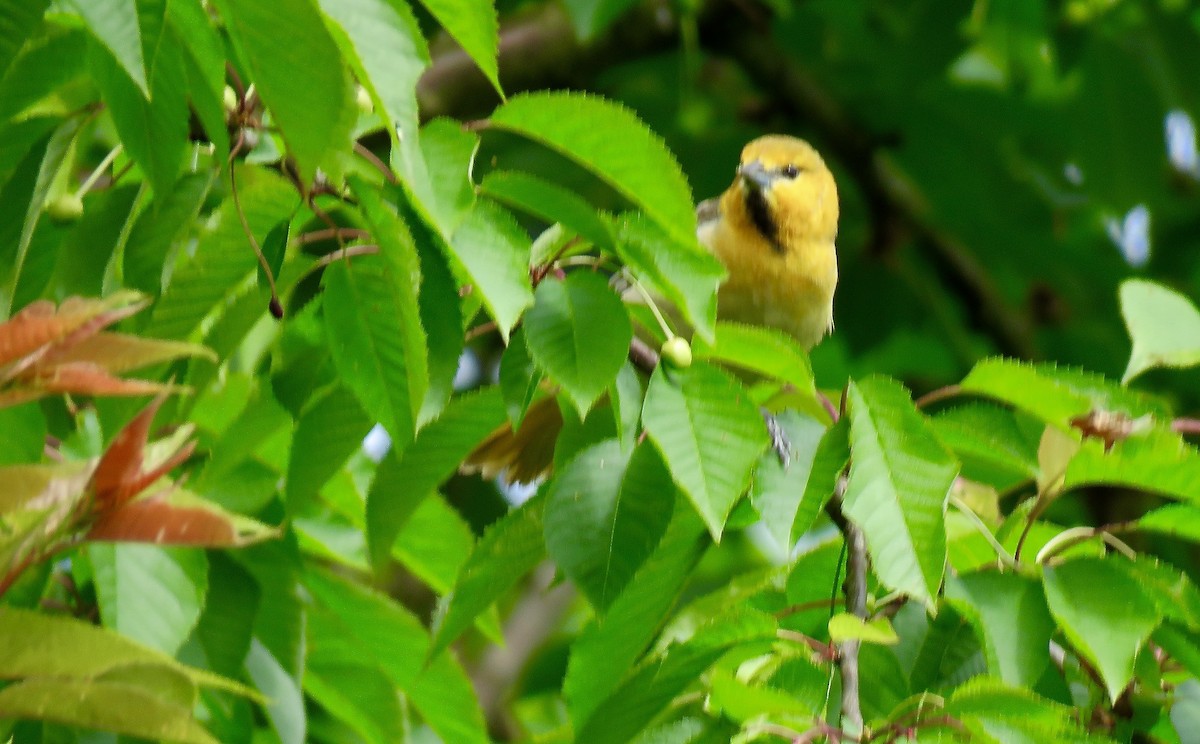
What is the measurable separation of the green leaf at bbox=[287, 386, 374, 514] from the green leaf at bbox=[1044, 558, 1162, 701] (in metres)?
0.89

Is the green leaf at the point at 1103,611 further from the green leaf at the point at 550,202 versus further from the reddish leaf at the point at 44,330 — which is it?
the reddish leaf at the point at 44,330

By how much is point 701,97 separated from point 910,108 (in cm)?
89

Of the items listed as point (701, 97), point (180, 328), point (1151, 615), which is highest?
point (180, 328)

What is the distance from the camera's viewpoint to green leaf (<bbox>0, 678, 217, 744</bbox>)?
1.26m

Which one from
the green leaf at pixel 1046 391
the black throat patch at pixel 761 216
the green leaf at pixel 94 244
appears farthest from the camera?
the black throat patch at pixel 761 216

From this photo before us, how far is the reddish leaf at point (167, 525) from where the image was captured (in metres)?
1.31

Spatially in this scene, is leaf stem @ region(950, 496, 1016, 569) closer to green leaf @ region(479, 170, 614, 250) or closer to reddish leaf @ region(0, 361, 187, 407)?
green leaf @ region(479, 170, 614, 250)

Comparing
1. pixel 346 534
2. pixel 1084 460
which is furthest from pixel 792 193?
pixel 1084 460

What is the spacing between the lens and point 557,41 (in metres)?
5.08

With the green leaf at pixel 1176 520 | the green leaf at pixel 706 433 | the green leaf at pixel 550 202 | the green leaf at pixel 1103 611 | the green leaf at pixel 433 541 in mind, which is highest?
the green leaf at pixel 550 202

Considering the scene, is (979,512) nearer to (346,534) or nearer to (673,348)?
(673,348)

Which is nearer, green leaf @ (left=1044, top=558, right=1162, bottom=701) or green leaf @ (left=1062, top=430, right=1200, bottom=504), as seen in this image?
green leaf @ (left=1044, top=558, right=1162, bottom=701)

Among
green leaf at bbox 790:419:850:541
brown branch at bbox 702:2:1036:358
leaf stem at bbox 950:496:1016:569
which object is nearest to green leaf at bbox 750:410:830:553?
green leaf at bbox 790:419:850:541

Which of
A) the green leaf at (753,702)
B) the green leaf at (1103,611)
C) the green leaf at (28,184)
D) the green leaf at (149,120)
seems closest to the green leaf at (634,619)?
the green leaf at (753,702)
